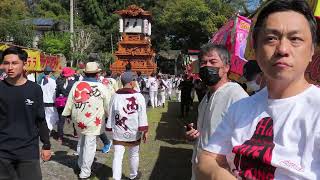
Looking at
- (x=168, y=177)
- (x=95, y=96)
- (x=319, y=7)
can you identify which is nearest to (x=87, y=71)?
(x=95, y=96)

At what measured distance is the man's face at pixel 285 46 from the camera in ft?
4.91

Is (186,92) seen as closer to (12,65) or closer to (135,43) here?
(12,65)

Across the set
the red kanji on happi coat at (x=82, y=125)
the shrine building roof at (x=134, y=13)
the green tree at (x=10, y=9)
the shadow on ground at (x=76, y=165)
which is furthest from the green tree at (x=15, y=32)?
the red kanji on happi coat at (x=82, y=125)

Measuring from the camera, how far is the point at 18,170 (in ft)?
14.0

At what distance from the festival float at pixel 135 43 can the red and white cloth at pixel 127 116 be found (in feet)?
80.9

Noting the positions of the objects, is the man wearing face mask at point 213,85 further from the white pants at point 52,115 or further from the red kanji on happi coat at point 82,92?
the white pants at point 52,115

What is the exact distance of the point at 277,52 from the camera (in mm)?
1500

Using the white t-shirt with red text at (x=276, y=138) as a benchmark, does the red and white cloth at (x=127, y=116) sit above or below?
below

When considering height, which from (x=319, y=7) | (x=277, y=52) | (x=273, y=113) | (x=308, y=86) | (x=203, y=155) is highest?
(x=319, y=7)

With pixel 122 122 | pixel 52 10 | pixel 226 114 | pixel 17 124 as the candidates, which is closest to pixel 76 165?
pixel 122 122

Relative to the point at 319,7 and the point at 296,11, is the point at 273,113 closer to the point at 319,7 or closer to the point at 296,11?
the point at 296,11

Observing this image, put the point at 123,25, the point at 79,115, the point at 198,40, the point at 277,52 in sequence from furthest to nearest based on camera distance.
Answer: the point at 198,40 < the point at 123,25 < the point at 79,115 < the point at 277,52

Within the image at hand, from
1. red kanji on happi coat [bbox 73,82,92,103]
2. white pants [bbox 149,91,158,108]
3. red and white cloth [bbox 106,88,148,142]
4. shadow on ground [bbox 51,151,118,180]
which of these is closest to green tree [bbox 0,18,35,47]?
white pants [bbox 149,91,158,108]

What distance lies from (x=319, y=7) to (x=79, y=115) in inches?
188
